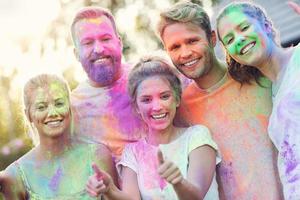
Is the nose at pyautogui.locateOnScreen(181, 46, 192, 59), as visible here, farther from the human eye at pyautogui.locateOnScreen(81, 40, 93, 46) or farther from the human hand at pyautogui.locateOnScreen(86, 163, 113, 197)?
the human hand at pyautogui.locateOnScreen(86, 163, 113, 197)

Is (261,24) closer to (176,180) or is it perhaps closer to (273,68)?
(273,68)

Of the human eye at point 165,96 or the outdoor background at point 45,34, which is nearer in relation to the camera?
the human eye at point 165,96

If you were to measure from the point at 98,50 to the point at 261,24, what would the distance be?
30.9 inches

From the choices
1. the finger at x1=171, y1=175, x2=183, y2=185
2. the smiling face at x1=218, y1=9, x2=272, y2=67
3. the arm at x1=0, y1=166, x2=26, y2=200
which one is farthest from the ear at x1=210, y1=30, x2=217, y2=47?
the arm at x1=0, y1=166, x2=26, y2=200

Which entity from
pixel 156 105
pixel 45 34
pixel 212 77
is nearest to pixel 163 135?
pixel 156 105

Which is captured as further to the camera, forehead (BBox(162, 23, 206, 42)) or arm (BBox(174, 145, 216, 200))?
forehead (BBox(162, 23, 206, 42))

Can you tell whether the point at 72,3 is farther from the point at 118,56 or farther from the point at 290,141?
the point at 290,141

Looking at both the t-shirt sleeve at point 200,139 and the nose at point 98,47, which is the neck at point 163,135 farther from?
the nose at point 98,47

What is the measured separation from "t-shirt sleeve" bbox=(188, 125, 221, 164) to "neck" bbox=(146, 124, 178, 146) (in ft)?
0.27

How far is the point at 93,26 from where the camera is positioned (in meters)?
3.30

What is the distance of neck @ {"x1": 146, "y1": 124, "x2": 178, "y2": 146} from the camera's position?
10.1 feet

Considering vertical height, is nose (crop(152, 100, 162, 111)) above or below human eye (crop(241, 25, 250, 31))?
below

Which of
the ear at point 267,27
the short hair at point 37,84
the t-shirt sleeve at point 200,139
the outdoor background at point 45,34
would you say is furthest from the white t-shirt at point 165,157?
the outdoor background at point 45,34

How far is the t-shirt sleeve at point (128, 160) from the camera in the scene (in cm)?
305
